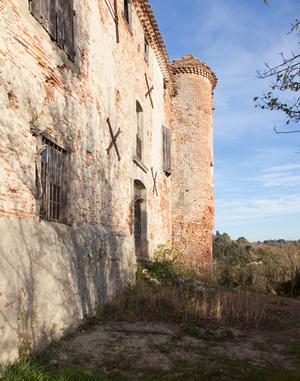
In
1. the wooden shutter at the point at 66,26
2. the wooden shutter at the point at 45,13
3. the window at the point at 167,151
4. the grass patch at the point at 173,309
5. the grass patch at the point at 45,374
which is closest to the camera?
the grass patch at the point at 45,374

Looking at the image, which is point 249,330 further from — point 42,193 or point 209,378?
point 42,193

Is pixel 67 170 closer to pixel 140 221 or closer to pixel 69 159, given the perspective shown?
pixel 69 159

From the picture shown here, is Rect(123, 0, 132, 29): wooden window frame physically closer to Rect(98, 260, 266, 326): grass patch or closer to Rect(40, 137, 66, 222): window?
Rect(40, 137, 66, 222): window

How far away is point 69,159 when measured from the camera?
259 inches

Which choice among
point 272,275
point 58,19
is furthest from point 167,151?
point 58,19

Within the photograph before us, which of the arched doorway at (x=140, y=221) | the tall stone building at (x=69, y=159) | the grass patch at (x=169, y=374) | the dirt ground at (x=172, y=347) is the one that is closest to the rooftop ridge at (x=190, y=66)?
the tall stone building at (x=69, y=159)

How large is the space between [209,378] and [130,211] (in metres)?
5.88

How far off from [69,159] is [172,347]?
3.27 metres

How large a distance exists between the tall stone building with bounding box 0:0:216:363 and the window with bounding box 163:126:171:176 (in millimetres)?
1654

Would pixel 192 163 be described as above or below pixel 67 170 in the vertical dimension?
above

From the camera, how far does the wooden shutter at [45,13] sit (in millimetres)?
5607

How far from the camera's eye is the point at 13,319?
181 inches

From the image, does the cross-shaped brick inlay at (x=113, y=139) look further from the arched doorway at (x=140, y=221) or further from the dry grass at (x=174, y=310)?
the arched doorway at (x=140, y=221)

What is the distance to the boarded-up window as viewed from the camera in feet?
50.6
